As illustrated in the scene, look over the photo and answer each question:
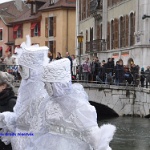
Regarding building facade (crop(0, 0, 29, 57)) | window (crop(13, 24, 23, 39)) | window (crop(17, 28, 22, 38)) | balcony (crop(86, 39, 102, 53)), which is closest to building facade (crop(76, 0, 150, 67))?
balcony (crop(86, 39, 102, 53))

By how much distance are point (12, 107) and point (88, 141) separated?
126 cm

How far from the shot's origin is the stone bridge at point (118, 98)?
79.4 feet

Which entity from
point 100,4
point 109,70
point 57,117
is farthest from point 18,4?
point 57,117

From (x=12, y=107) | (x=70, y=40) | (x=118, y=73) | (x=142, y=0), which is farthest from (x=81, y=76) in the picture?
(x=70, y=40)

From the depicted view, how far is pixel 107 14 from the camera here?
34562 millimetres

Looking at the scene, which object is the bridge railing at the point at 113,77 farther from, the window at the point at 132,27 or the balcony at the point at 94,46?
the balcony at the point at 94,46

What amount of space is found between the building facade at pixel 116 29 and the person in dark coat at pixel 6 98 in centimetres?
2065

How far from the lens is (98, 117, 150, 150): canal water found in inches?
632

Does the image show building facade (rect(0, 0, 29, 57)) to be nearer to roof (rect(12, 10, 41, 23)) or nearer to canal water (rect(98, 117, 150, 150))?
roof (rect(12, 10, 41, 23))

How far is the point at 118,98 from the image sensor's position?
24812mm

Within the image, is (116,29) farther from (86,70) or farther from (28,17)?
(28,17)

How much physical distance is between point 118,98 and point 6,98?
761 inches

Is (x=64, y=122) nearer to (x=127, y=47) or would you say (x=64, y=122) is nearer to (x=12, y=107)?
(x=12, y=107)

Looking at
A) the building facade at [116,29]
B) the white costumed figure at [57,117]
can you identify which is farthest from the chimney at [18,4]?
the white costumed figure at [57,117]
